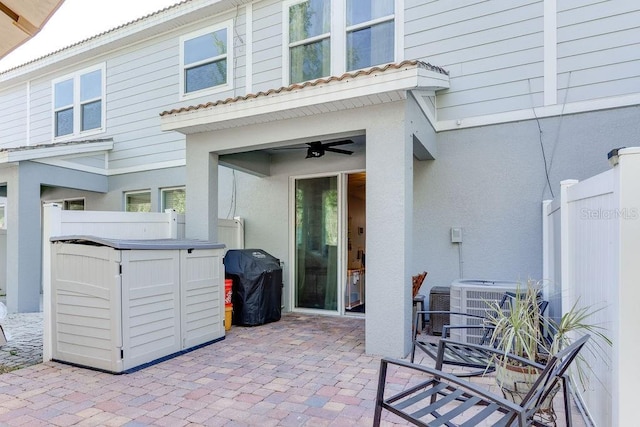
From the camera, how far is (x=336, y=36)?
650cm

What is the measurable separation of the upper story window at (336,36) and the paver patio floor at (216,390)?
4.45 m

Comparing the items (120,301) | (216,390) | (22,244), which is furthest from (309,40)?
(22,244)

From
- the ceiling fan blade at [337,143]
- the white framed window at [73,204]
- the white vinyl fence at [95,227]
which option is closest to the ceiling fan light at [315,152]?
the ceiling fan blade at [337,143]

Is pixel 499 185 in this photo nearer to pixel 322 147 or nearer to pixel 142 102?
pixel 322 147

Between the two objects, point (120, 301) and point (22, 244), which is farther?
point (22, 244)

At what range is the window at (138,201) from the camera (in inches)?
344

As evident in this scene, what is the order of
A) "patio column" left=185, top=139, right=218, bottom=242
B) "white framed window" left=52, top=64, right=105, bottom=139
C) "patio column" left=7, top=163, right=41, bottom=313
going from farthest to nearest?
"white framed window" left=52, top=64, right=105, bottom=139 → "patio column" left=7, top=163, right=41, bottom=313 → "patio column" left=185, top=139, right=218, bottom=242

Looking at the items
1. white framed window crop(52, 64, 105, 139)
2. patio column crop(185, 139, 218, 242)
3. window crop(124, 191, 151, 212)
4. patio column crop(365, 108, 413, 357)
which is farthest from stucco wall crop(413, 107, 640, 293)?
white framed window crop(52, 64, 105, 139)

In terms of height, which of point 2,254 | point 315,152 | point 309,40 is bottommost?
point 2,254

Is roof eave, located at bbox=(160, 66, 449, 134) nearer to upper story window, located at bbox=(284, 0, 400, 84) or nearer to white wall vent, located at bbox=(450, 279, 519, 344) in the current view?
upper story window, located at bbox=(284, 0, 400, 84)

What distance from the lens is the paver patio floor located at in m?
2.99

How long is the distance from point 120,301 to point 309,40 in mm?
5203

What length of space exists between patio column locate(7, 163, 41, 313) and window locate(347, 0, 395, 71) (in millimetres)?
6201

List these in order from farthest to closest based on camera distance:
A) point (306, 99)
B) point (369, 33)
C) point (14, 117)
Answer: point (14, 117), point (369, 33), point (306, 99)
